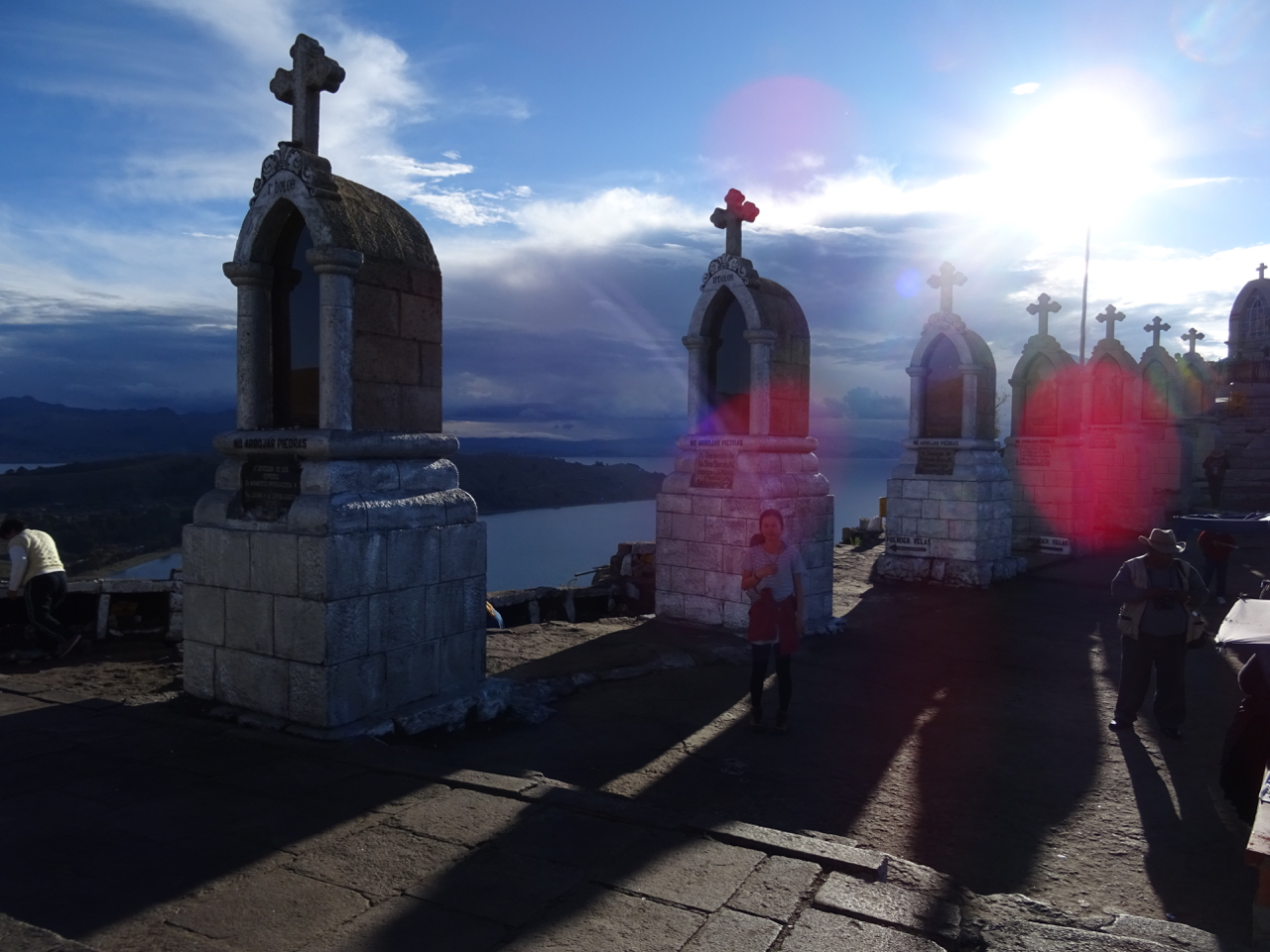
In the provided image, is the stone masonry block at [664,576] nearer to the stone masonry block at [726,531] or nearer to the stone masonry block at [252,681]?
the stone masonry block at [726,531]

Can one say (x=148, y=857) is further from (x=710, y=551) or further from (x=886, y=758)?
(x=710, y=551)

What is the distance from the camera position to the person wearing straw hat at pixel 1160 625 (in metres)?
5.93

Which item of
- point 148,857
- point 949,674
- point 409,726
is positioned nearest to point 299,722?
point 409,726

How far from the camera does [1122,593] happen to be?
6.08 meters

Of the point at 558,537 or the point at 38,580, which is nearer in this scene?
the point at 38,580

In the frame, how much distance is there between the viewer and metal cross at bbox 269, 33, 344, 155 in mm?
5742

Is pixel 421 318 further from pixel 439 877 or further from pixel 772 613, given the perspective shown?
pixel 439 877

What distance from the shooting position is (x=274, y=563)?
17.7ft

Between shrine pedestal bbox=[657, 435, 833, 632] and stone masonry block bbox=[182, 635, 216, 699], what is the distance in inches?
187

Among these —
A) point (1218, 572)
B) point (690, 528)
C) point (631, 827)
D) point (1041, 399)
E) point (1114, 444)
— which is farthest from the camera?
point (1114, 444)

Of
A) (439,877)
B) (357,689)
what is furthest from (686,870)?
(357,689)

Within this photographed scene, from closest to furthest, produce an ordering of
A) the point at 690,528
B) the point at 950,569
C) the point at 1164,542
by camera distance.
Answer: the point at 1164,542 → the point at 690,528 → the point at 950,569

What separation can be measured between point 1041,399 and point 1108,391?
129 inches

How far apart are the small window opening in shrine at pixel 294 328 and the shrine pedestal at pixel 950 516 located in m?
9.57
